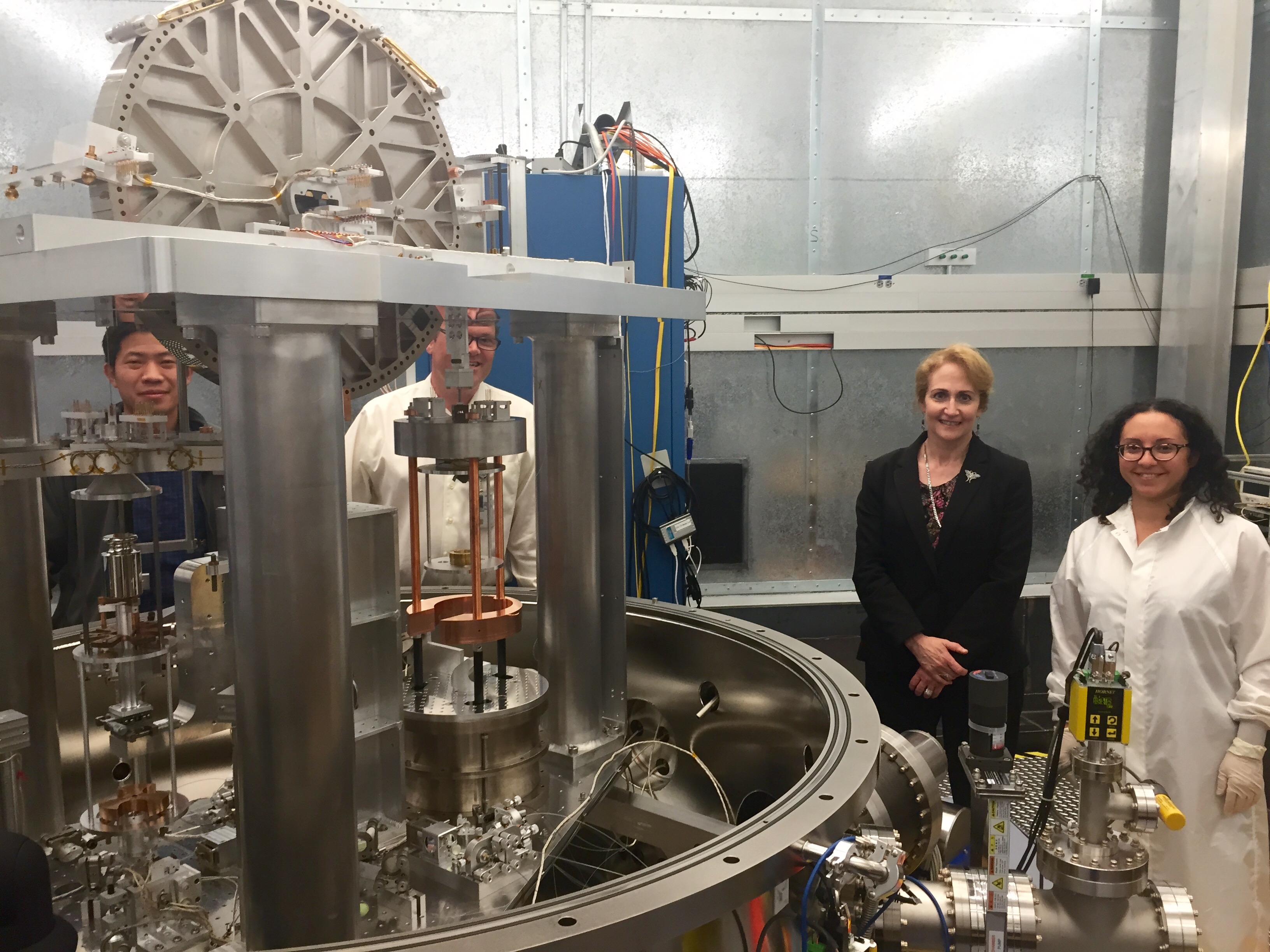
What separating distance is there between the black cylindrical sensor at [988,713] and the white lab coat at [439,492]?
138cm

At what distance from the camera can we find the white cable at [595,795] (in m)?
1.46

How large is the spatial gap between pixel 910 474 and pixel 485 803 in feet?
5.08

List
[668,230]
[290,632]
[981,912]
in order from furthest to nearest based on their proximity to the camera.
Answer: [668,230] < [981,912] < [290,632]

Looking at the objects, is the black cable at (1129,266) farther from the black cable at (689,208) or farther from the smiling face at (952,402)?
the smiling face at (952,402)

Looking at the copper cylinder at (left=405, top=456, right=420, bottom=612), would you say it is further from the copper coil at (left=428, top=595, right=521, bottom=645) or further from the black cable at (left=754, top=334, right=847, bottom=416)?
the black cable at (left=754, top=334, right=847, bottom=416)

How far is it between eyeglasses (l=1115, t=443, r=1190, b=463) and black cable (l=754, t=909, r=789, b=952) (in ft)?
5.41

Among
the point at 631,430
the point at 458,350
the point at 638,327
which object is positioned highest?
the point at 638,327

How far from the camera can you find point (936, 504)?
103 inches

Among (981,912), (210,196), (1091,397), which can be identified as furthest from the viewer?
(1091,397)

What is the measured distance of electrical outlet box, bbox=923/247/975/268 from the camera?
14.0 feet

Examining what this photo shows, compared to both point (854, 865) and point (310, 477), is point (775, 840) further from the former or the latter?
point (310, 477)

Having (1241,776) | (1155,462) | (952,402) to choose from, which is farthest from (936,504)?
(1241,776)

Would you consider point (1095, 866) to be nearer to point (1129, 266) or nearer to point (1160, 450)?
point (1160, 450)

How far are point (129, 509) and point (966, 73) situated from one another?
392 centimetres
